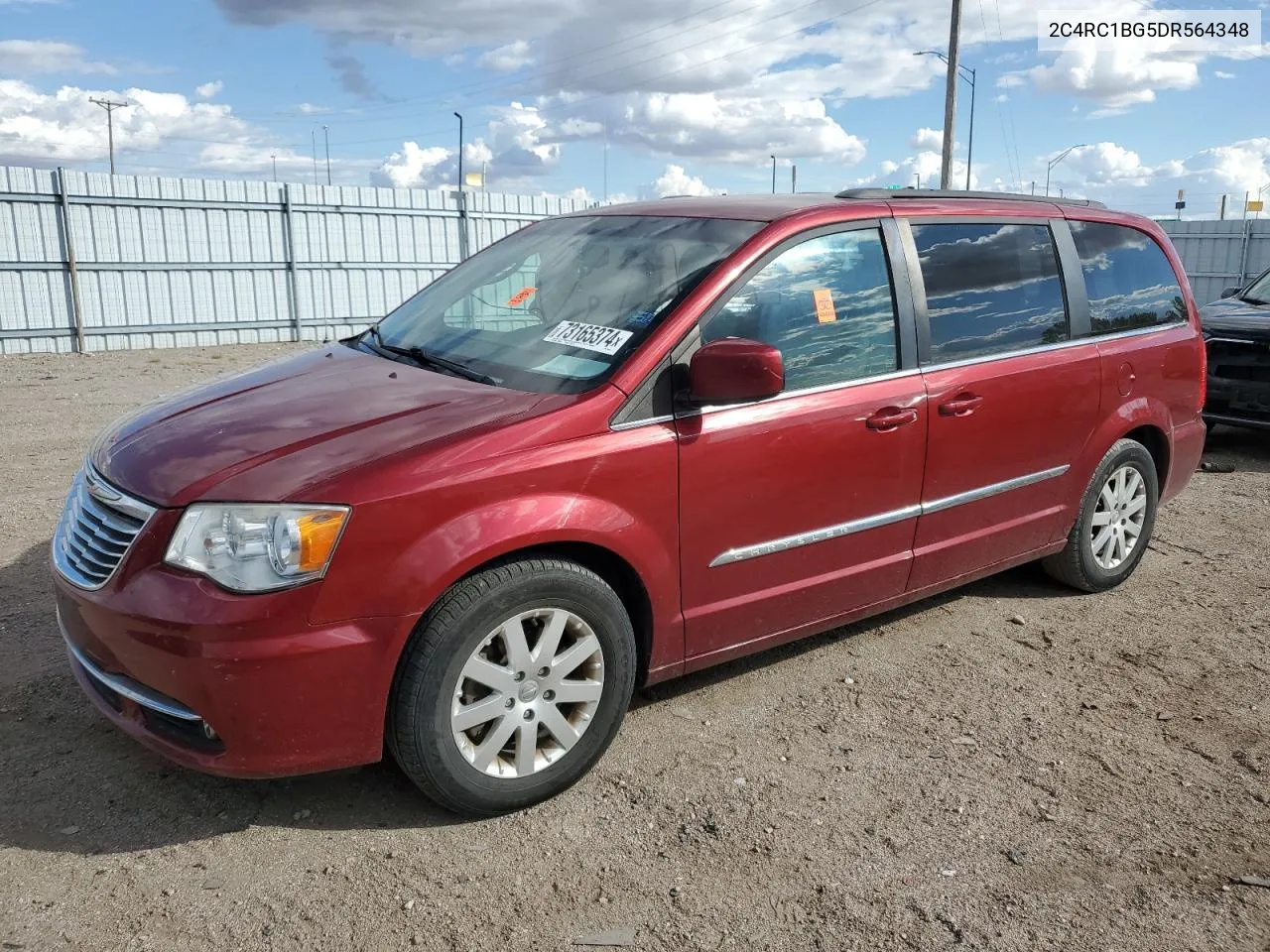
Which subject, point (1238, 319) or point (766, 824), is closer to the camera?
point (766, 824)

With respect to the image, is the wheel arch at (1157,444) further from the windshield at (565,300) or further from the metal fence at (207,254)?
the metal fence at (207,254)

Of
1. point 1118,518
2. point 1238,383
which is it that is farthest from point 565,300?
point 1238,383

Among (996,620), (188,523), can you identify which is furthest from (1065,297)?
(188,523)

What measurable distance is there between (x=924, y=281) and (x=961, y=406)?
0.51 meters

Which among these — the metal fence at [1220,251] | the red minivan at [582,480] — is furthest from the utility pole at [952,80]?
the red minivan at [582,480]

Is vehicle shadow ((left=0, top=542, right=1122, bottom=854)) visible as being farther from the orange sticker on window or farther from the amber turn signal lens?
the orange sticker on window

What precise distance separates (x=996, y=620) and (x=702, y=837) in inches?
91.0

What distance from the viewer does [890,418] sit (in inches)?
149

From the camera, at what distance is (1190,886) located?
110 inches

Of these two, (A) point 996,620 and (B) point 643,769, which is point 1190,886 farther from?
(A) point 996,620

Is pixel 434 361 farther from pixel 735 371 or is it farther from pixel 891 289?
pixel 891 289

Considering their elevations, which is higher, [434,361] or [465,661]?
[434,361]

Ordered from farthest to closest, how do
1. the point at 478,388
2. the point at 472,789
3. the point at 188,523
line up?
the point at 478,388, the point at 472,789, the point at 188,523

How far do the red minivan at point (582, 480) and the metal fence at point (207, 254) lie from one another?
905 cm
